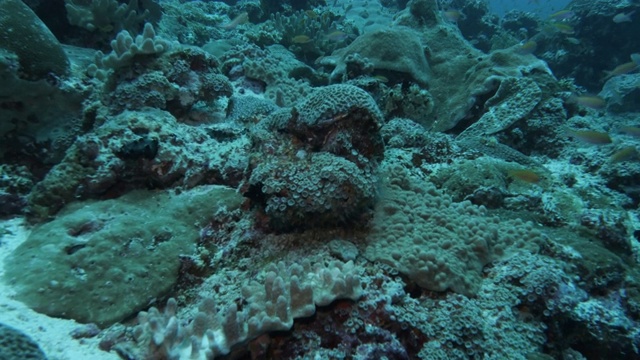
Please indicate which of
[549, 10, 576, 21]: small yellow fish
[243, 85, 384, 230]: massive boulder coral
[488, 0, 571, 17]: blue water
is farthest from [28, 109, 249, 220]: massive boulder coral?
[488, 0, 571, 17]: blue water

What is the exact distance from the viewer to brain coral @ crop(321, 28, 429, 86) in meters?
7.13

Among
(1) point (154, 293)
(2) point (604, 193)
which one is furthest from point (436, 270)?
(2) point (604, 193)

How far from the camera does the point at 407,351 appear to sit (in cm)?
247

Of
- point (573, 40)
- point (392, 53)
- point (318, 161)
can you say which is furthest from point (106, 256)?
point (573, 40)

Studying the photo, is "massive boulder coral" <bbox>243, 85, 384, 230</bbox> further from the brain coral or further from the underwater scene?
the brain coral

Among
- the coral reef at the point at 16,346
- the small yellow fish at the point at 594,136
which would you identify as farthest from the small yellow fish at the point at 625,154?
the coral reef at the point at 16,346

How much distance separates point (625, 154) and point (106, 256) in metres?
6.86

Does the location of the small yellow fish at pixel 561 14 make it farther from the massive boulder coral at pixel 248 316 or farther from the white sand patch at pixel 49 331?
the white sand patch at pixel 49 331

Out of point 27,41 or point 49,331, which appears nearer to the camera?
point 49,331

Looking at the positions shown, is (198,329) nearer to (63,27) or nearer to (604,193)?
(604,193)

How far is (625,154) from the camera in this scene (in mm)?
4988

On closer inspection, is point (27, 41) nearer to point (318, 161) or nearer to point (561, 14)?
point (318, 161)

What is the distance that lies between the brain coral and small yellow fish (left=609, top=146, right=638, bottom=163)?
3.66m

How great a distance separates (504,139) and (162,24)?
914 cm
